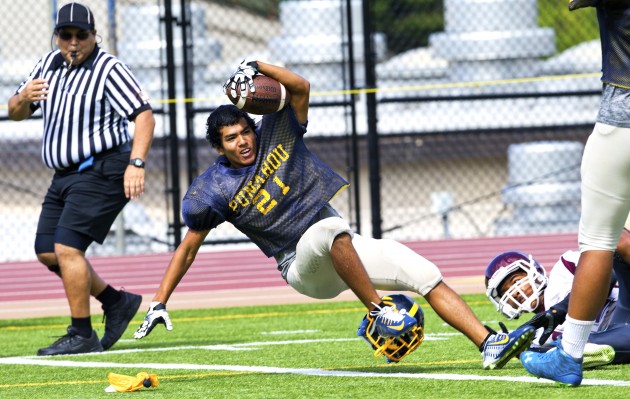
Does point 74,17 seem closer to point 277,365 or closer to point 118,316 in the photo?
point 118,316

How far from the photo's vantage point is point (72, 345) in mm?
6938

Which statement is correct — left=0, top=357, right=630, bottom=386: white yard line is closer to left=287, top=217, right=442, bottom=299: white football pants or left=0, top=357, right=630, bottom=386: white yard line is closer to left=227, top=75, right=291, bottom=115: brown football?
left=287, top=217, right=442, bottom=299: white football pants

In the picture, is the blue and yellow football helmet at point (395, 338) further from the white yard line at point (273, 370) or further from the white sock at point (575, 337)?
the white sock at point (575, 337)

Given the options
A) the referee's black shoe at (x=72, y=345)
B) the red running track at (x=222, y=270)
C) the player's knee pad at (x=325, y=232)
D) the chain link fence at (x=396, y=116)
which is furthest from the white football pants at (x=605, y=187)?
the chain link fence at (x=396, y=116)

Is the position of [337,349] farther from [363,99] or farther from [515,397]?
[363,99]

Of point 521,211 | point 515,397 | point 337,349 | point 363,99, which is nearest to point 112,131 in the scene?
point 337,349

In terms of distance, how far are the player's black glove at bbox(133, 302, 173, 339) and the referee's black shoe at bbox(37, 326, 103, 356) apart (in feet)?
5.27

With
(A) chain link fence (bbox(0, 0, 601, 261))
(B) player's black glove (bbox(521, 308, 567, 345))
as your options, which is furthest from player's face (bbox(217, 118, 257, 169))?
(A) chain link fence (bbox(0, 0, 601, 261))

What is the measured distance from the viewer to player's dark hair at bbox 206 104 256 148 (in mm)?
5656

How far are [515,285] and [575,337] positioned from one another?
3.13 ft

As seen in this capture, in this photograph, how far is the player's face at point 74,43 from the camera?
7.20m

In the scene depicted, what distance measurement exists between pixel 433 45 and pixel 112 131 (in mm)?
8022

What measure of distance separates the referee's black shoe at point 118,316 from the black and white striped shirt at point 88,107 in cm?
82

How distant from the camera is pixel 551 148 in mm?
13859
